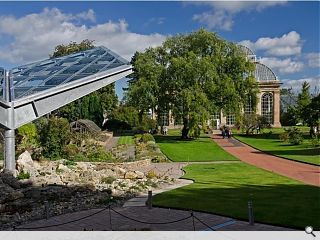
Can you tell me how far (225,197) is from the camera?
15930 millimetres

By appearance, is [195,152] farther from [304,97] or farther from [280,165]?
[304,97]

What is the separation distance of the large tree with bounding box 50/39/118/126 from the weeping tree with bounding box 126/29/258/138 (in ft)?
50.8

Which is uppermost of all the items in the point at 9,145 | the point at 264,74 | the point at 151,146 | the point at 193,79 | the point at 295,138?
the point at 264,74

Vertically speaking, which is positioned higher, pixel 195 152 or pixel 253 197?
pixel 195 152

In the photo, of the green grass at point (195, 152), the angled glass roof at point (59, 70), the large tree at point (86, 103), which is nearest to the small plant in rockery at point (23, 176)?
the angled glass roof at point (59, 70)

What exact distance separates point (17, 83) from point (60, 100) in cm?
293

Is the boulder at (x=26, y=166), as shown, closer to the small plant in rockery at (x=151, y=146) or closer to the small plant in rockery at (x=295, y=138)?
the small plant in rockery at (x=151, y=146)

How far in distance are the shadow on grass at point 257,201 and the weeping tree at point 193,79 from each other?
930 inches

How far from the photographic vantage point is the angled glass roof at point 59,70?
2095 centimetres

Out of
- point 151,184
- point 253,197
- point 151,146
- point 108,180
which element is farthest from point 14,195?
point 151,146

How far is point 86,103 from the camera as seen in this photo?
6038 cm

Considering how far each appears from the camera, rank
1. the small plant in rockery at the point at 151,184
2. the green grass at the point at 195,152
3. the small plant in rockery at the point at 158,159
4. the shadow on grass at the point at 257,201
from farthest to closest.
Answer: the green grass at the point at 195,152 → the small plant in rockery at the point at 158,159 → the small plant in rockery at the point at 151,184 → the shadow on grass at the point at 257,201

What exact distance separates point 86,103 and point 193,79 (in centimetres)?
2194
